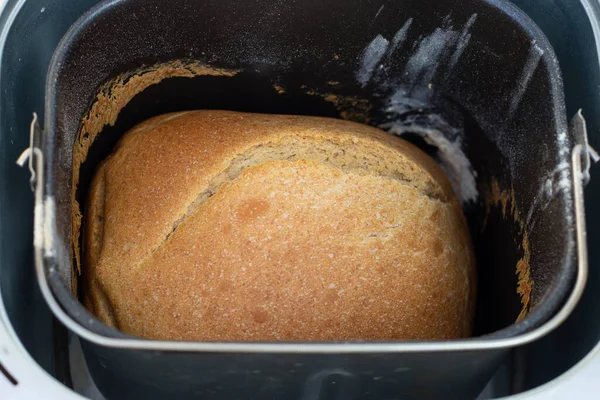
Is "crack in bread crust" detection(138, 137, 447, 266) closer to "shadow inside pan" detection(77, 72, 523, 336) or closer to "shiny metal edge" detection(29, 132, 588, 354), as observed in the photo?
"shadow inside pan" detection(77, 72, 523, 336)

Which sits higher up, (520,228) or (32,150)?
(32,150)

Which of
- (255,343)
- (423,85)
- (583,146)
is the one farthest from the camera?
(423,85)

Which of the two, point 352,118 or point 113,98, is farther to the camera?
point 352,118

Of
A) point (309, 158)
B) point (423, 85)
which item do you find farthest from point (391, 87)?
point (309, 158)

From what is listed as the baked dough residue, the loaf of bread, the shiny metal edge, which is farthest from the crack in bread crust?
the shiny metal edge

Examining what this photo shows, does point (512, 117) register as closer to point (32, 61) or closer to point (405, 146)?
point (405, 146)

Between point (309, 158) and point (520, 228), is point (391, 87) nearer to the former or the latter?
point (309, 158)

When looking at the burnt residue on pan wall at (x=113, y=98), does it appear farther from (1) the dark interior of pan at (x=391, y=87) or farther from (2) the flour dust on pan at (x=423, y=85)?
(2) the flour dust on pan at (x=423, y=85)

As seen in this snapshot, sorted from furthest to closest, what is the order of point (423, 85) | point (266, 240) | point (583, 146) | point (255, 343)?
point (423, 85) → point (266, 240) → point (583, 146) → point (255, 343)
